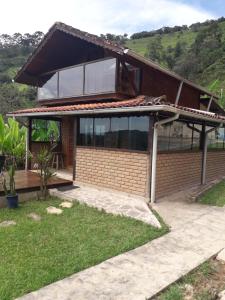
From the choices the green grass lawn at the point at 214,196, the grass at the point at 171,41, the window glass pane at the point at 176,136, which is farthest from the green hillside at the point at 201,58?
the window glass pane at the point at 176,136

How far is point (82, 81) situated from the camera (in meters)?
11.8

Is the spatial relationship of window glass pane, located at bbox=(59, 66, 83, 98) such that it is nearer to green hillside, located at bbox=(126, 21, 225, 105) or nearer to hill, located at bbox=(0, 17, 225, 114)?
hill, located at bbox=(0, 17, 225, 114)

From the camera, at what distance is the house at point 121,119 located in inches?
340

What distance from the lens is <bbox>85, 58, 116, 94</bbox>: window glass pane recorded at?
1045 centimetres

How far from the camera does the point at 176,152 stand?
978cm

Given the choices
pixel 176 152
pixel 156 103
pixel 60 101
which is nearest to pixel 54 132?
pixel 60 101

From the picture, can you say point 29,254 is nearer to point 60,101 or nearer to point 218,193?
point 218,193

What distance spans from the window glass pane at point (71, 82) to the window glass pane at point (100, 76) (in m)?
0.45

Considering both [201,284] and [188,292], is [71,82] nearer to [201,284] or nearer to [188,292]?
[201,284]

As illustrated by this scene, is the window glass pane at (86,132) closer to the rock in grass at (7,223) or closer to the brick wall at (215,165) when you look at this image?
the rock in grass at (7,223)

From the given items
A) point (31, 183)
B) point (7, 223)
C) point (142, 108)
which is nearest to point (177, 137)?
point (142, 108)

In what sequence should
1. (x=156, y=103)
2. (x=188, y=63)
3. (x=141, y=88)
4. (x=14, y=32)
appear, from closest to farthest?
(x=156, y=103) → (x=141, y=88) → (x=188, y=63) → (x=14, y=32)

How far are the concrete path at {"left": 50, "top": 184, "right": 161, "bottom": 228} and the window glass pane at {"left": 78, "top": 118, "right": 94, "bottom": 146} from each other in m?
1.51

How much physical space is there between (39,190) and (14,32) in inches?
2381
